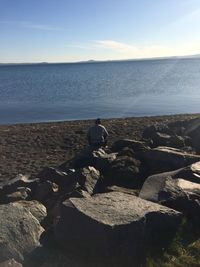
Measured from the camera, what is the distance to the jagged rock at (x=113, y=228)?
8.04 metres

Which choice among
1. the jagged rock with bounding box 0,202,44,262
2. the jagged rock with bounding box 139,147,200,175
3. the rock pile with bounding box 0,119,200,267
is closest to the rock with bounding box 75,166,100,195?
the rock pile with bounding box 0,119,200,267

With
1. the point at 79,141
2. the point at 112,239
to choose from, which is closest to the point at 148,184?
the point at 112,239

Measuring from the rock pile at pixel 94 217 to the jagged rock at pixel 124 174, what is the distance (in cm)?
3

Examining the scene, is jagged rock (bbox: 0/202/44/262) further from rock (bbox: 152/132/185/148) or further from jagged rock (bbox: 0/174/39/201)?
rock (bbox: 152/132/185/148)

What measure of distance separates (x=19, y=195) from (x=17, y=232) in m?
3.10

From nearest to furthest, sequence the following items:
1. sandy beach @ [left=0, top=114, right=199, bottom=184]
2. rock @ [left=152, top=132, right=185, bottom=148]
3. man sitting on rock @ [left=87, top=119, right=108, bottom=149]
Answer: rock @ [left=152, top=132, right=185, bottom=148], man sitting on rock @ [left=87, top=119, right=108, bottom=149], sandy beach @ [left=0, top=114, right=199, bottom=184]

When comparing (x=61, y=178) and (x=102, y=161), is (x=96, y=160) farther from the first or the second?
(x=61, y=178)

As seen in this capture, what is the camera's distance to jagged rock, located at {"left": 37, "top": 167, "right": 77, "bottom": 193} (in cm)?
1162

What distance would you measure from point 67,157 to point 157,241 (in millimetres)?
12325

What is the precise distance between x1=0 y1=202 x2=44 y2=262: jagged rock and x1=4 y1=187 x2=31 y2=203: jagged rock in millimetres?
2016

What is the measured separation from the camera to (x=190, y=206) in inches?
387

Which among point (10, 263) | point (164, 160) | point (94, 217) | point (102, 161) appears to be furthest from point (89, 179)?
point (10, 263)

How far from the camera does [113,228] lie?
8.00 metres

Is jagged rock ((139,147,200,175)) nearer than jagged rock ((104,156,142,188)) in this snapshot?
No
